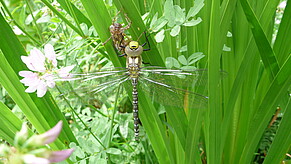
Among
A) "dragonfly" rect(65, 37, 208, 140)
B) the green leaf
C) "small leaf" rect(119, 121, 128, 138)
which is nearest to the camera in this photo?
the green leaf

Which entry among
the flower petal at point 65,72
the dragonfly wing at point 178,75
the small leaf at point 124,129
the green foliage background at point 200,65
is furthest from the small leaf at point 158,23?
the small leaf at point 124,129

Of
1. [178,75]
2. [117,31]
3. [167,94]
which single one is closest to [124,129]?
[167,94]

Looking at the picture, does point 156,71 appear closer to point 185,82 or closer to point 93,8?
point 185,82

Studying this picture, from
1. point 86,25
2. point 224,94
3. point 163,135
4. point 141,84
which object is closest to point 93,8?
point 86,25

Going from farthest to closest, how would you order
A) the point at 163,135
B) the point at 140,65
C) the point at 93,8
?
the point at 163,135 < the point at 140,65 < the point at 93,8

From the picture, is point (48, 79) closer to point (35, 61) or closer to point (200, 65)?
point (35, 61)

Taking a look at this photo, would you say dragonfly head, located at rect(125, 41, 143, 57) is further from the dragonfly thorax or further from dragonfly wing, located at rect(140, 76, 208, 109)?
dragonfly wing, located at rect(140, 76, 208, 109)

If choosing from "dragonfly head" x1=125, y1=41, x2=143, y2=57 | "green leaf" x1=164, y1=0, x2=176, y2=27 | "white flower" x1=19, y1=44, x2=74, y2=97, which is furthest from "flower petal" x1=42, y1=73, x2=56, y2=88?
"green leaf" x1=164, y1=0, x2=176, y2=27
